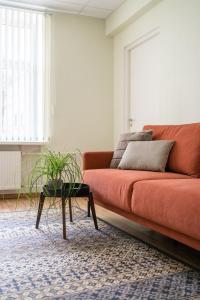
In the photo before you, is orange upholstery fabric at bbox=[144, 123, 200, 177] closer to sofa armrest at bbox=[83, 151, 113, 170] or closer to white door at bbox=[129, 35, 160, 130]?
sofa armrest at bbox=[83, 151, 113, 170]

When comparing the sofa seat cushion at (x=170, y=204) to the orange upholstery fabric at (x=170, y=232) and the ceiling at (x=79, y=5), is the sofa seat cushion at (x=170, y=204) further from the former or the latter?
the ceiling at (x=79, y=5)

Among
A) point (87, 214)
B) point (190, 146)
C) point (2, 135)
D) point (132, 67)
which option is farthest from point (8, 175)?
point (190, 146)

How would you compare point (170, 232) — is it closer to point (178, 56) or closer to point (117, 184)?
point (117, 184)

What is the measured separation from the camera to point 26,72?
468 cm

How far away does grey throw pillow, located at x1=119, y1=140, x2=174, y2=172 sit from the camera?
2977mm

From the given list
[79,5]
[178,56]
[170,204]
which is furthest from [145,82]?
[170,204]

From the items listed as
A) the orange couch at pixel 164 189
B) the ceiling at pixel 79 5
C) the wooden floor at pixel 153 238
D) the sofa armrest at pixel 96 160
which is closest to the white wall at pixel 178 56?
the orange couch at pixel 164 189

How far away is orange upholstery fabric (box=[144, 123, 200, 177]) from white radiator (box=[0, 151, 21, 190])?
2.20 metres

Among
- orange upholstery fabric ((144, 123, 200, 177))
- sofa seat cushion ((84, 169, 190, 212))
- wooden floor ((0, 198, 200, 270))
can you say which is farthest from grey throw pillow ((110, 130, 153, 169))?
wooden floor ((0, 198, 200, 270))

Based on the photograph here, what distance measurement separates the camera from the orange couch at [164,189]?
1850mm

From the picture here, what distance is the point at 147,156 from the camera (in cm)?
307

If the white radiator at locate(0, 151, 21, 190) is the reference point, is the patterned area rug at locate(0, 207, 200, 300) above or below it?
below

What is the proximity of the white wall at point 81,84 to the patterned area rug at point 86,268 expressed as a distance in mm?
2318

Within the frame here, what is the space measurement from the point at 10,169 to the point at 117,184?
2.32 m
